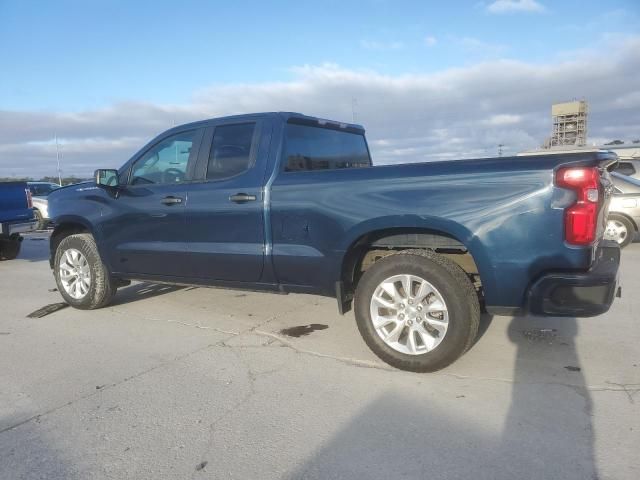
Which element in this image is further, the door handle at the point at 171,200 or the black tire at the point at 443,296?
the door handle at the point at 171,200

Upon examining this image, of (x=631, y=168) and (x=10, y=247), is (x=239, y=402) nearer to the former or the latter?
(x=10, y=247)

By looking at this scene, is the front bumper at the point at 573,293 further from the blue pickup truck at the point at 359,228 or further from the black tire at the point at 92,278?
the black tire at the point at 92,278

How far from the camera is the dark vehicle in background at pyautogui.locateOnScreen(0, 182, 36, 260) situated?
30.6 feet

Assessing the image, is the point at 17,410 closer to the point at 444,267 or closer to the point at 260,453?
the point at 260,453

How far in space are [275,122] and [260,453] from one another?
2717 millimetres

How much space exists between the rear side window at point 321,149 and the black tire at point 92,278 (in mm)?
2558

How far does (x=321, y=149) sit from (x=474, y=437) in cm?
289

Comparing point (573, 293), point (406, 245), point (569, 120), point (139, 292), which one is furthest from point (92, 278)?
point (569, 120)

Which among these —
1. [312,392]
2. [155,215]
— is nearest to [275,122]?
[155,215]

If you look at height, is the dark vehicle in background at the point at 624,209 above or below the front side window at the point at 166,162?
below

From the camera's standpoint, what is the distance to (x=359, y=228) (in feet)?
11.8

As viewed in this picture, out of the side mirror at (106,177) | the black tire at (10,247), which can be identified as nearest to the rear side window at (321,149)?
the side mirror at (106,177)

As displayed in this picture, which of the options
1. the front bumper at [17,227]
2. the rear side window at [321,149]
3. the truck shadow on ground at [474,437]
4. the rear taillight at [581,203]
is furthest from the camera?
the front bumper at [17,227]

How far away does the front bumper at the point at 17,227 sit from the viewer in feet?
30.5
